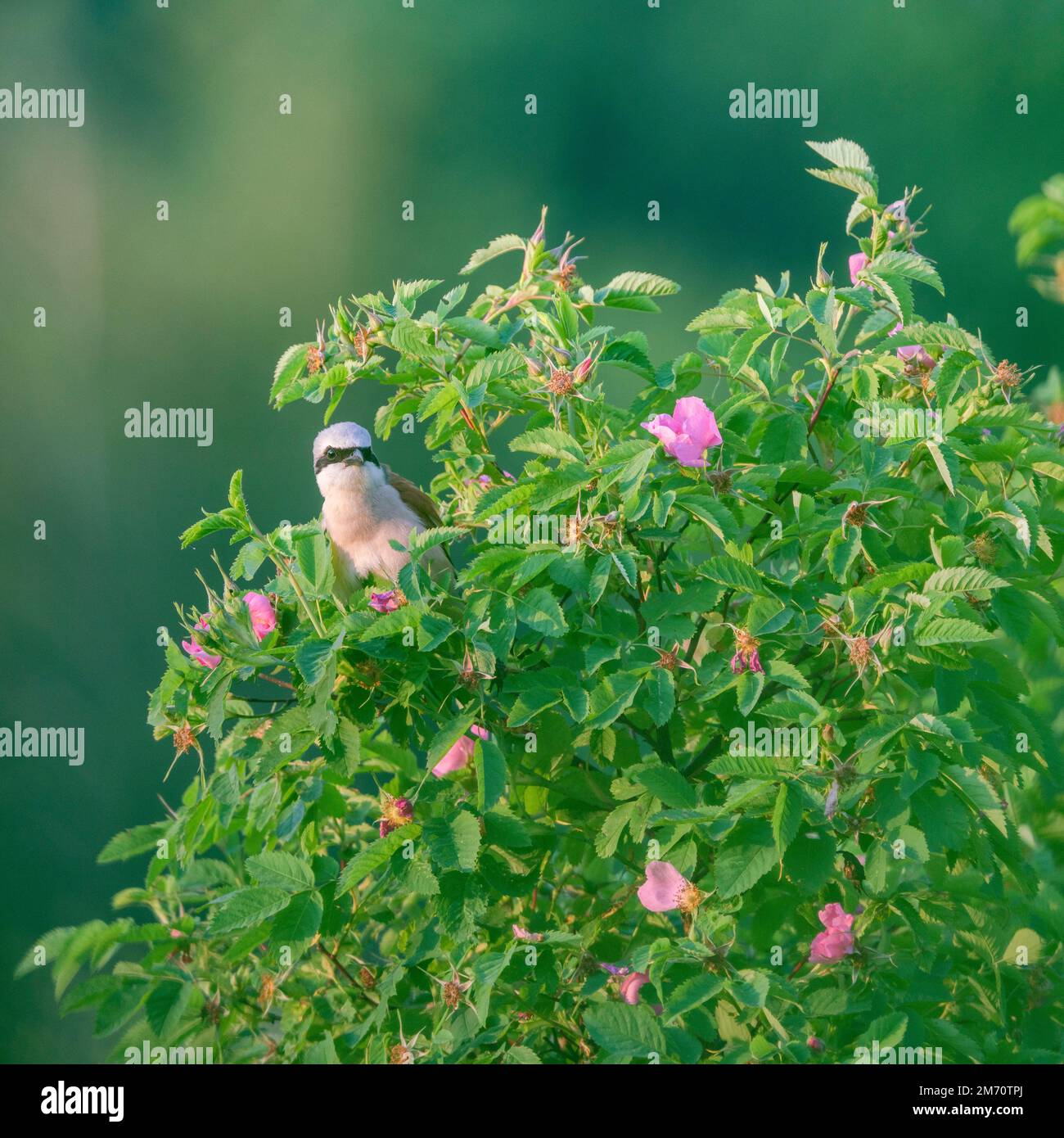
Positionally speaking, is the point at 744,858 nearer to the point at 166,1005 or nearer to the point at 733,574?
the point at 733,574

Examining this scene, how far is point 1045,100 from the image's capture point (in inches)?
148

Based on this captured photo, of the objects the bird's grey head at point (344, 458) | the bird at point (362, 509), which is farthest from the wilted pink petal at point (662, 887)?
the bird's grey head at point (344, 458)

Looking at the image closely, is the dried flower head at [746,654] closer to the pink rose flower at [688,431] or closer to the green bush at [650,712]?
the green bush at [650,712]

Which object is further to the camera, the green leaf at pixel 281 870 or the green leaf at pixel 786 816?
the green leaf at pixel 281 870

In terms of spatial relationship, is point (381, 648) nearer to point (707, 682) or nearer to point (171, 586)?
point (707, 682)

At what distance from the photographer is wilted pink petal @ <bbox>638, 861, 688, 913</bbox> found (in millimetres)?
1326

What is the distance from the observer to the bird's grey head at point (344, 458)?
1.95 metres

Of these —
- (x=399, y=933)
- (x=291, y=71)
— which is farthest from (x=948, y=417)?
(x=291, y=71)

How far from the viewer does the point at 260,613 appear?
1.43 meters

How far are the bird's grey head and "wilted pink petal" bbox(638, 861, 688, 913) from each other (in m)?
0.83

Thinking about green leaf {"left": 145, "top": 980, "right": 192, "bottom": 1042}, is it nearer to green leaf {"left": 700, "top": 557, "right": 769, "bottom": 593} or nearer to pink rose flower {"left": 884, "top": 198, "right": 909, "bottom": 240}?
green leaf {"left": 700, "top": 557, "right": 769, "bottom": 593}

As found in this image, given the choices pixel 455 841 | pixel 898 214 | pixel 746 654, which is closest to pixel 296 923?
pixel 455 841

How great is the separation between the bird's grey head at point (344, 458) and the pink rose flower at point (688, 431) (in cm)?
74

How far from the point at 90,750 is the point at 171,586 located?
1.54ft
